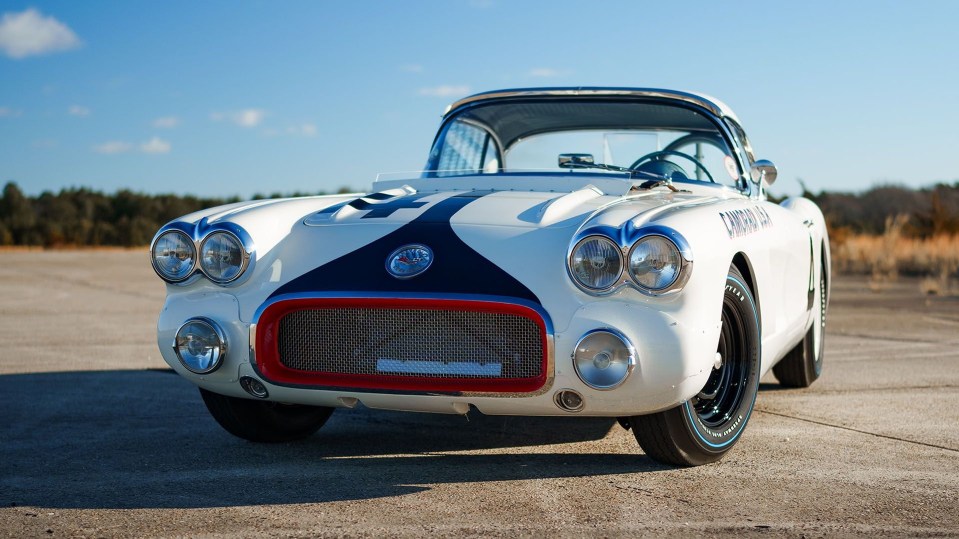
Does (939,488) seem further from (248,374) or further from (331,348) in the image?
(248,374)

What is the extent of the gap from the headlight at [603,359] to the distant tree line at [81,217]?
36.8 meters

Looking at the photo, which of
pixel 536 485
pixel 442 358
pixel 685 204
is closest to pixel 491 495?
pixel 536 485

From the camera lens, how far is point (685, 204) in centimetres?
403

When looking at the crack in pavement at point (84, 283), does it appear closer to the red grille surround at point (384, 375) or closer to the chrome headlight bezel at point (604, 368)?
the red grille surround at point (384, 375)

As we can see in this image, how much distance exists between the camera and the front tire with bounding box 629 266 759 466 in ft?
12.3

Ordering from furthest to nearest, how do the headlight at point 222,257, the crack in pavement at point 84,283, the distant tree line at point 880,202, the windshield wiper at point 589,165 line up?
the distant tree line at point 880,202 → the crack in pavement at point 84,283 → the windshield wiper at point 589,165 → the headlight at point 222,257

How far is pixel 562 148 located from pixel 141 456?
8.86 ft

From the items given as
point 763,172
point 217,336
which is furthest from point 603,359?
point 763,172

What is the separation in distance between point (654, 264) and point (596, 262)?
0.63 feet

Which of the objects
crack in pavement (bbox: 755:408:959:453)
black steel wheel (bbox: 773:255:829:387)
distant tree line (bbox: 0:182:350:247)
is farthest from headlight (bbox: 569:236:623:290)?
distant tree line (bbox: 0:182:350:247)

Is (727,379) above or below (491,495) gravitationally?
above

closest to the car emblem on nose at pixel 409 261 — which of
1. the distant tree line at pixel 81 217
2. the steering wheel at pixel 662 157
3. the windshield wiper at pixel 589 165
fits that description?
the windshield wiper at pixel 589 165

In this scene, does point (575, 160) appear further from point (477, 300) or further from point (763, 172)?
point (477, 300)

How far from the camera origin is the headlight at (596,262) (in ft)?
11.3
